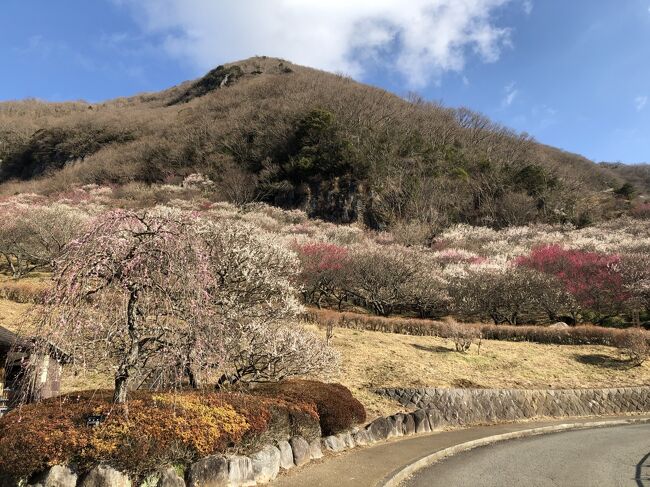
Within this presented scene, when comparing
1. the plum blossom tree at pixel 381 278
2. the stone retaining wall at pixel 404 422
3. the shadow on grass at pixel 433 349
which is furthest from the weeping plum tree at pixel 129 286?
the plum blossom tree at pixel 381 278

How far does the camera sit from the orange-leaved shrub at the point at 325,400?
9492 millimetres

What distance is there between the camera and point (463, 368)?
1606 centimetres

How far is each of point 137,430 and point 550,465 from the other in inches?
351

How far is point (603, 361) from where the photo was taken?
18359mm

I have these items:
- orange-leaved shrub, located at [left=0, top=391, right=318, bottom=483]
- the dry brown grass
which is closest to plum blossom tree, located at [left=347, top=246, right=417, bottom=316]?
the dry brown grass

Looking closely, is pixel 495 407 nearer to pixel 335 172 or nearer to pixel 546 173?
pixel 335 172

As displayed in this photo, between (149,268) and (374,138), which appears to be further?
(374,138)

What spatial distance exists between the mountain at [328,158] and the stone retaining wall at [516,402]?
105 ft

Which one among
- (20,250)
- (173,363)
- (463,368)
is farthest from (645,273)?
(20,250)

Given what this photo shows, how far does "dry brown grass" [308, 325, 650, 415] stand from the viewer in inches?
563

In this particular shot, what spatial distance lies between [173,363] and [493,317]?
961 inches

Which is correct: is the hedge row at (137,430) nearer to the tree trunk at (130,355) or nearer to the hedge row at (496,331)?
the tree trunk at (130,355)

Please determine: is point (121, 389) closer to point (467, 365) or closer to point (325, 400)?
point (325, 400)

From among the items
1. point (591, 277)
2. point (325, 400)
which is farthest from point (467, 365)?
point (591, 277)
